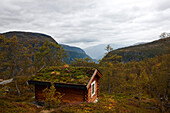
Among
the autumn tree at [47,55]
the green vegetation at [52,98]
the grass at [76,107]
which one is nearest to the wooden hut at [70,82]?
the green vegetation at [52,98]

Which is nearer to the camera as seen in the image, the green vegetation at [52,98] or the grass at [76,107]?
the grass at [76,107]

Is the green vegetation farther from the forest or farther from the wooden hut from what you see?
the forest

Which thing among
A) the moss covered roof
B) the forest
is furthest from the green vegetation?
the forest

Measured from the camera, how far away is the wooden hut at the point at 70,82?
13711mm

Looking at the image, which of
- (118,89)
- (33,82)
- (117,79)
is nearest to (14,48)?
(33,82)

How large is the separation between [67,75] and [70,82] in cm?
185

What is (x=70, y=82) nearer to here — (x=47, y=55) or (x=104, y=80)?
(x=47, y=55)

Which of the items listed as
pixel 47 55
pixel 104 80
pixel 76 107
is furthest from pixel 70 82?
pixel 104 80

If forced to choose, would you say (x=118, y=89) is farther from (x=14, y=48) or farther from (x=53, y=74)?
(x=14, y=48)

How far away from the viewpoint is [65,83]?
13766mm

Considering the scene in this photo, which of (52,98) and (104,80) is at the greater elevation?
(52,98)

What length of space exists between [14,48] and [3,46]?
2.03 metres

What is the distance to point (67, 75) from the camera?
1556cm

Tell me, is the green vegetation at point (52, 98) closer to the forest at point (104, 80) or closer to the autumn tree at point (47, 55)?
the forest at point (104, 80)
